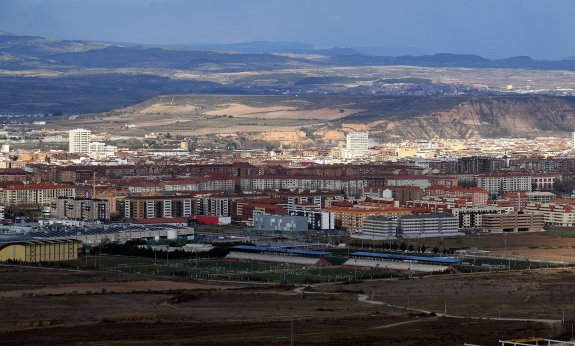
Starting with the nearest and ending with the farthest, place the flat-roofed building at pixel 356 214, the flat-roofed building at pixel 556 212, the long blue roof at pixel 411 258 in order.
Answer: the long blue roof at pixel 411 258
the flat-roofed building at pixel 356 214
the flat-roofed building at pixel 556 212

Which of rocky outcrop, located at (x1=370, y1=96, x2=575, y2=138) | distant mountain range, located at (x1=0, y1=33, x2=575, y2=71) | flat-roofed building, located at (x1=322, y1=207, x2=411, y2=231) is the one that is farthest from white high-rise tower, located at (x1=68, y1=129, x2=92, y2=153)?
distant mountain range, located at (x1=0, y1=33, x2=575, y2=71)

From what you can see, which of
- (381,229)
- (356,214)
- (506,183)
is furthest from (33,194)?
(506,183)

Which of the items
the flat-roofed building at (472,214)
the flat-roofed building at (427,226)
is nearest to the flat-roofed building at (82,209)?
the flat-roofed building at (427,226)

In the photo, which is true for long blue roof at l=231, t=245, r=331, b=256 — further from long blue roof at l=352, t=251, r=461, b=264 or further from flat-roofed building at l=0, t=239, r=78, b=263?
flat-roofed building at l=0, t=239, r=78, b=263

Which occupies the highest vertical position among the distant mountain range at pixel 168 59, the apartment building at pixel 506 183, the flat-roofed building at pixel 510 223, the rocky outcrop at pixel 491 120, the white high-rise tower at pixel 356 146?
the distant mountain range at pixel 168 59

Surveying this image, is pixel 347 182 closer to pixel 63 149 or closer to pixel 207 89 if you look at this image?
pixel 63 149

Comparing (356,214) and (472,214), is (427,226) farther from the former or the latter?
(472,214)

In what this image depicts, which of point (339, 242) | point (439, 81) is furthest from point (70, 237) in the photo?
point (439, 81)

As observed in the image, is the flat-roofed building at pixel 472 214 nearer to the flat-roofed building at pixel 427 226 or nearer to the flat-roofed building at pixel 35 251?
the flat-roofed building at pixel 427 226

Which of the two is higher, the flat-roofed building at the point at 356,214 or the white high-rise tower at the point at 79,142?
the white high-rise tower at the point at 79,142

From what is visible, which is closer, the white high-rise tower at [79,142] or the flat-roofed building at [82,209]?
the flat-roofed building at [82,209]

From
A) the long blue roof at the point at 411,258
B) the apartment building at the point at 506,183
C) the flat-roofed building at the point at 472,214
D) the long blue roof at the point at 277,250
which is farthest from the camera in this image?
the apartment building at the point at 506,183
